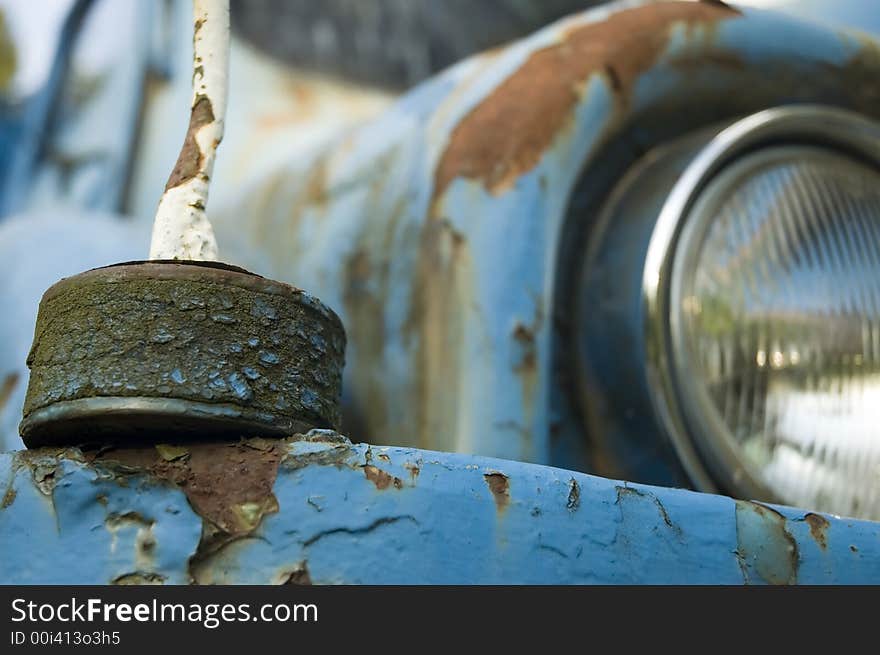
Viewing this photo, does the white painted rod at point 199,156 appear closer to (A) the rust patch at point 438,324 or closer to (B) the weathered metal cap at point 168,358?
(B) the weathered metal cap at point 168,358

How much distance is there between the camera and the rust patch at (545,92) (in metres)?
0.94

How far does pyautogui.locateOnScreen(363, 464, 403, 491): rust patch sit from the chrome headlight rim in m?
0.37

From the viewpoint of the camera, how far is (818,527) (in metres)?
0.63

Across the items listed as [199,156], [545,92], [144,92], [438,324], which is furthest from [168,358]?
[144,92]

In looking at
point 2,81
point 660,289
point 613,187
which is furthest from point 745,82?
point 2,81

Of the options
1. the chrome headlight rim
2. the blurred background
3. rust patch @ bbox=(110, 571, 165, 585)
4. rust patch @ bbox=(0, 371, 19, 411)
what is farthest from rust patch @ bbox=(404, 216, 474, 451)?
the blurred background

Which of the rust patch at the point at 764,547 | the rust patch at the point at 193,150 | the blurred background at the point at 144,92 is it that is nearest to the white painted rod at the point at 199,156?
the rust patch at the point at 193,150

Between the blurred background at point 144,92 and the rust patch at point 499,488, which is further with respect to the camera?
the blurred background at point 144,92

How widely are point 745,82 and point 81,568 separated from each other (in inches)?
30.0

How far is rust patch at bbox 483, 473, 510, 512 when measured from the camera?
552 millimetres

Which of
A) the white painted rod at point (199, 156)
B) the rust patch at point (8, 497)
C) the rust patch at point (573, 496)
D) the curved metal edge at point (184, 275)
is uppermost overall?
the white painted rod at point (199, 156)

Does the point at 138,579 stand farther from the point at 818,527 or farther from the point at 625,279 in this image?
the point at 625,279

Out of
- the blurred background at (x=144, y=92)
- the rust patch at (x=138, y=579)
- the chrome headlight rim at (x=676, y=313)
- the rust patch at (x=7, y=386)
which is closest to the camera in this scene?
the rust patch at (x=138, y=579)

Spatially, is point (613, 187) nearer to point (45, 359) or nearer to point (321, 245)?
point (321, 245)
